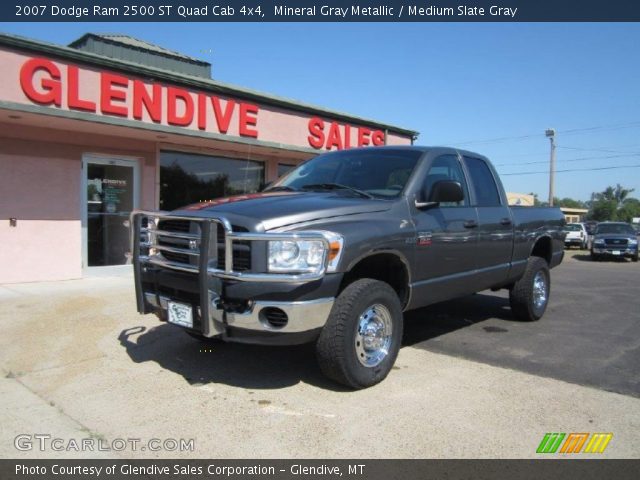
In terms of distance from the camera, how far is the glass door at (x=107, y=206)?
9.73 meters

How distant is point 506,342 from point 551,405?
1.91 meters

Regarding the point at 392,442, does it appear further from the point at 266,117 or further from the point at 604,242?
the point at 604,242

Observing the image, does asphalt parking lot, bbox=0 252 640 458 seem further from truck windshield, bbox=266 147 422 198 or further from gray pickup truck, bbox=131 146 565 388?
truck windshield, bbox=266 147 422 198

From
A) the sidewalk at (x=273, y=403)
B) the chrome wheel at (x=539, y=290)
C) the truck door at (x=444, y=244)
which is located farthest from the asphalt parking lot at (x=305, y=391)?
the truck door at (x=444, y=244)

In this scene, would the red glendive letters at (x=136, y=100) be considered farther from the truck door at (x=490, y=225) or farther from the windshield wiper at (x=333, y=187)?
the truck door at (x=490, y=225)

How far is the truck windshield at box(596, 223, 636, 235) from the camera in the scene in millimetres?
21431

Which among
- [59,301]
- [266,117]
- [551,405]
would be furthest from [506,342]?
[266,117]

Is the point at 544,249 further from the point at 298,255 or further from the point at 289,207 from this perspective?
the point at 298,255

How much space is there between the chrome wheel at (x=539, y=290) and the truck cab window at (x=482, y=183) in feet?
4.69

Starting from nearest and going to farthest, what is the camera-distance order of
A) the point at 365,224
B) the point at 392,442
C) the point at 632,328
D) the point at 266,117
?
the point at 392,442 → the point at 365,224 → the point at 632,328 → the point at 266,117

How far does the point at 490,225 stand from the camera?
18.9 feet

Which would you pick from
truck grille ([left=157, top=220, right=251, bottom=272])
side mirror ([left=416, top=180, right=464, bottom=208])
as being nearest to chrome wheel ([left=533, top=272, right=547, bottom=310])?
side mirror ([left=416, top=180, right=464, bottom=208])
